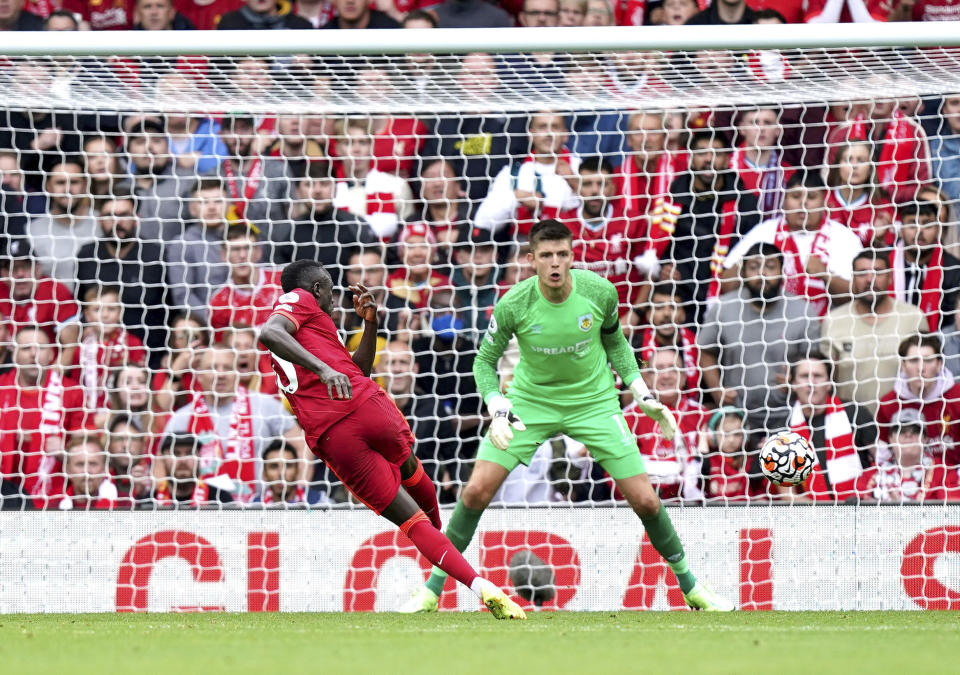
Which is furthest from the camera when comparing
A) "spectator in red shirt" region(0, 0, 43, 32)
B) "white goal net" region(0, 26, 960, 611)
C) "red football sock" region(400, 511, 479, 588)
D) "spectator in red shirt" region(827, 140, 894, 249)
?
"spectator in red shirt" region(0, 0, 43, 32)

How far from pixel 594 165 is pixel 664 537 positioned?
300cm

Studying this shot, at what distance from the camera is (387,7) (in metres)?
10.2

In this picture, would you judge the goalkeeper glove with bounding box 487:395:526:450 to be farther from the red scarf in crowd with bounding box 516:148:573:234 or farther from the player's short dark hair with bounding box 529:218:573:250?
the red scarf in crowd with bounding box 516:148:573:234

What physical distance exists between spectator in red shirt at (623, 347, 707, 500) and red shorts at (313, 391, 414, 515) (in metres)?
2.38

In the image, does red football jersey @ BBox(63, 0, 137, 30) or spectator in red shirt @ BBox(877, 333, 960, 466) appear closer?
spectator in red shirt @ BBox(877, 333, 960, 466)

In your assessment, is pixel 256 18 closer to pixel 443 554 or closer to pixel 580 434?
pixel 580 434

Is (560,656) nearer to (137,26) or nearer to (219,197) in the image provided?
(219,197)

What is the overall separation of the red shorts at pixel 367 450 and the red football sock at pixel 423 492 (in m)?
0.31

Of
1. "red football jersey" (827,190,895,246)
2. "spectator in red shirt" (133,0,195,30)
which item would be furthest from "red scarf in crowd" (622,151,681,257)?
"spectator in red shirt" (133,0,195,30)

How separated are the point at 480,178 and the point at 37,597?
149 inches

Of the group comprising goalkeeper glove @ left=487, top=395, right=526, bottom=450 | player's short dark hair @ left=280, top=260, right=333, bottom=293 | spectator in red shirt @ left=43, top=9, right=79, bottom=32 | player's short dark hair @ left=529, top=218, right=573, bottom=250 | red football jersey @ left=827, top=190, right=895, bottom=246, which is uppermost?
spectator in red shirt @ left=43, top=9, right=79, bottom=32

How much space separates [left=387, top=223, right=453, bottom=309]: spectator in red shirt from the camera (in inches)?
349

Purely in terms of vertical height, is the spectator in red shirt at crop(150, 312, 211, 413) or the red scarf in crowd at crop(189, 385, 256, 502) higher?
the spectator in red shirt at crop(150, 312, 211, 413)

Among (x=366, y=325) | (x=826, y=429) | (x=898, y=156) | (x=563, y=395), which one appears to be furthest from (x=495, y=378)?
(x=898, y=156)
